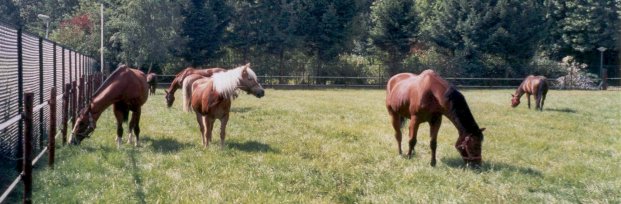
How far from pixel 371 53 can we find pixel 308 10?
6422 millimetres

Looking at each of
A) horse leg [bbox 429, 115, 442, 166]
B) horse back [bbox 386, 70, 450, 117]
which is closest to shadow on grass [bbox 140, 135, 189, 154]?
horse back [bbox 386, 70, 450, 117]

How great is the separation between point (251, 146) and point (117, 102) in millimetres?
2505

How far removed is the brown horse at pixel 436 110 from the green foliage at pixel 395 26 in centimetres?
3180

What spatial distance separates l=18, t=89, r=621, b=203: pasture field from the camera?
5770 mm

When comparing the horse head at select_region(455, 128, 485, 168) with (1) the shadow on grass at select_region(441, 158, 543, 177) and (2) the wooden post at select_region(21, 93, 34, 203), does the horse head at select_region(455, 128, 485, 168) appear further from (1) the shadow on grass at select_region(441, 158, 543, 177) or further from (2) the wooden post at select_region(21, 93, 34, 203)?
(2) the wooden post at select_region(21, 93, 34, 203)

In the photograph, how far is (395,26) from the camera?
40.0 meters

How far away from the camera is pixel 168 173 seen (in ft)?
22.0

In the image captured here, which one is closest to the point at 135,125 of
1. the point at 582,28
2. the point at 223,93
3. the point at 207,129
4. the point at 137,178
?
the point at 207,129

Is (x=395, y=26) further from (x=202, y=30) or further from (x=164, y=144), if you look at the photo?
(x=164, y=144)

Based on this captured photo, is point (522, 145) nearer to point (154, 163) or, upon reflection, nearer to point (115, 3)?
point (154, 163)

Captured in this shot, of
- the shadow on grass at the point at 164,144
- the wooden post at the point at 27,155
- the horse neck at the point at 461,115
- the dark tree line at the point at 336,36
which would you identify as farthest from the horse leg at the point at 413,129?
the dark tree line at the point at 336,36

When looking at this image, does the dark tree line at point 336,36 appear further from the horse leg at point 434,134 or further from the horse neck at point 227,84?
the horse leg at point 434,134

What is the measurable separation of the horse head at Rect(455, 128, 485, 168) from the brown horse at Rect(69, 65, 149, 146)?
5.53 meters

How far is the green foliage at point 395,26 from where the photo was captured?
39.7 m
